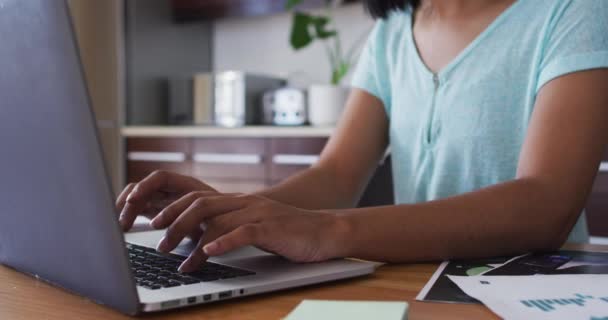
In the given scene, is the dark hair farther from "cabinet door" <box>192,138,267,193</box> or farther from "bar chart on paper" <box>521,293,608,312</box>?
"cabinet door" <box>192,138,267,193</box>

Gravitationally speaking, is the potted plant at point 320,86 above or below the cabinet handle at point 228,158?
above

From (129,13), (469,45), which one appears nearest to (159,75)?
(129,13)

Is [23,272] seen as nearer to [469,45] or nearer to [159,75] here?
[469,45]

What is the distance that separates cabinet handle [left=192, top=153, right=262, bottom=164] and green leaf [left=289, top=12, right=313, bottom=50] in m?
0.52

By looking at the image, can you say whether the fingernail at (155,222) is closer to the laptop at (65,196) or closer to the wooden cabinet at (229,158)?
the laptop at (65,196)

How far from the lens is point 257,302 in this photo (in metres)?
0.56

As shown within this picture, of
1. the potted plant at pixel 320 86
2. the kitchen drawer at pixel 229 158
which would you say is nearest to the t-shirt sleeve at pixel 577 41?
the potted plant at pixel 320 86

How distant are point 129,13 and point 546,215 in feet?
9.36

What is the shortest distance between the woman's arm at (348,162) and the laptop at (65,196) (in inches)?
18.7

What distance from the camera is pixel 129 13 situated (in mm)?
3270

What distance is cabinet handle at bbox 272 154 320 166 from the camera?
105 inches

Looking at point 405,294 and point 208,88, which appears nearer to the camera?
point 405,294

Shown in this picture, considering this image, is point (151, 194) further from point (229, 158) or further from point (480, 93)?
point (229, 158)

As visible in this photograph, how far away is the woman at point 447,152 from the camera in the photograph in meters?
0.67
